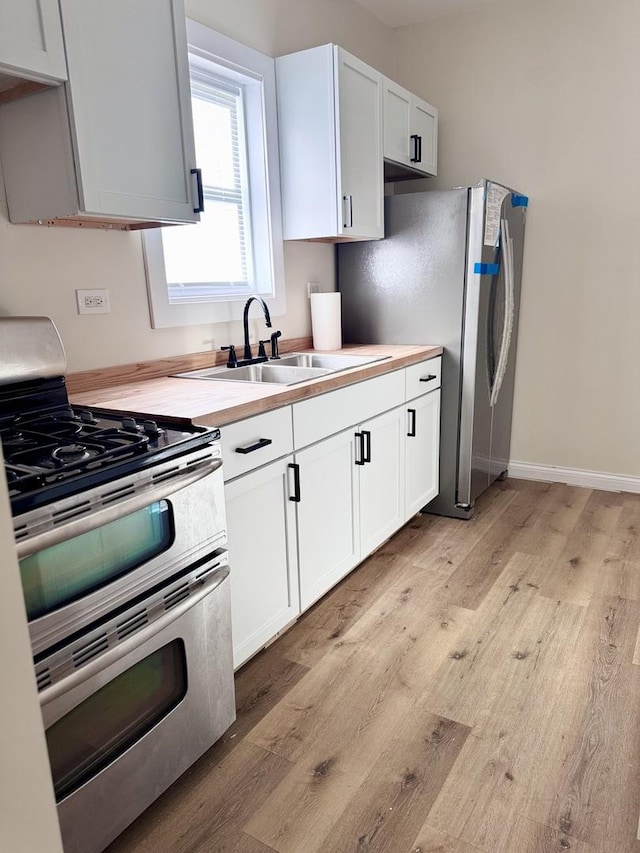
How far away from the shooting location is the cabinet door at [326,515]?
2102 millimetres

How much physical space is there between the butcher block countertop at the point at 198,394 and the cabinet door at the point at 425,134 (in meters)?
1.56

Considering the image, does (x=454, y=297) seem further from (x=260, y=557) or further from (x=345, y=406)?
(x=260, y=557)

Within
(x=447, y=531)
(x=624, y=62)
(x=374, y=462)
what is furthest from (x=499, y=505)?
(x=624, y=62)

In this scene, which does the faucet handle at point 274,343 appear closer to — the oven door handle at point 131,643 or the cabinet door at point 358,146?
the cabinet door at point 358,146

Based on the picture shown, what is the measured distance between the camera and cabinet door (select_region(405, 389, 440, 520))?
9.34 ft

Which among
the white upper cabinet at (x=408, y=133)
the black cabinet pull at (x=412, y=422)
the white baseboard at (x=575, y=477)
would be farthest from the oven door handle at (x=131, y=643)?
the white baseboard at (x=575, y=477)

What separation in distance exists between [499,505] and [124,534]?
2.51 meters

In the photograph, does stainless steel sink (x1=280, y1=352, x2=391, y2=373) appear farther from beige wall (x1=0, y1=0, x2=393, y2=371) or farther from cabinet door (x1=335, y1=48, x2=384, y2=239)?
cabinet door (x1=335, y1=48, x2=384, y2=239)

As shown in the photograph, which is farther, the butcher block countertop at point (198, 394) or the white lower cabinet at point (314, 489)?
the white lower cabinet at point (314, 489)

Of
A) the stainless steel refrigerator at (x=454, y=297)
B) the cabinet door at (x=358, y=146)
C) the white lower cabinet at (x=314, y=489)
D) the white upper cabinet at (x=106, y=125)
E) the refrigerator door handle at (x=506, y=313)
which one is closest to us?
the white upper cabinet at (x=106, y=125)

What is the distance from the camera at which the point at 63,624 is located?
1.17 metres

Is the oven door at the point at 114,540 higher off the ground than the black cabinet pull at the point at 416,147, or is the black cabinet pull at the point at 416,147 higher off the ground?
the black cabinet pull at the point at 416,147

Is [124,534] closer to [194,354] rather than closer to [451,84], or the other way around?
[194,354]

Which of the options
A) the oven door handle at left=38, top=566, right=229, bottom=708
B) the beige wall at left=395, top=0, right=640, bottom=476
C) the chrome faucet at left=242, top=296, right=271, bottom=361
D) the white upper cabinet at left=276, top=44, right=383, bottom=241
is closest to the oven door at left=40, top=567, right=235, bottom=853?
the oven door handle at left=38, top=566, right=229, bottom=708
